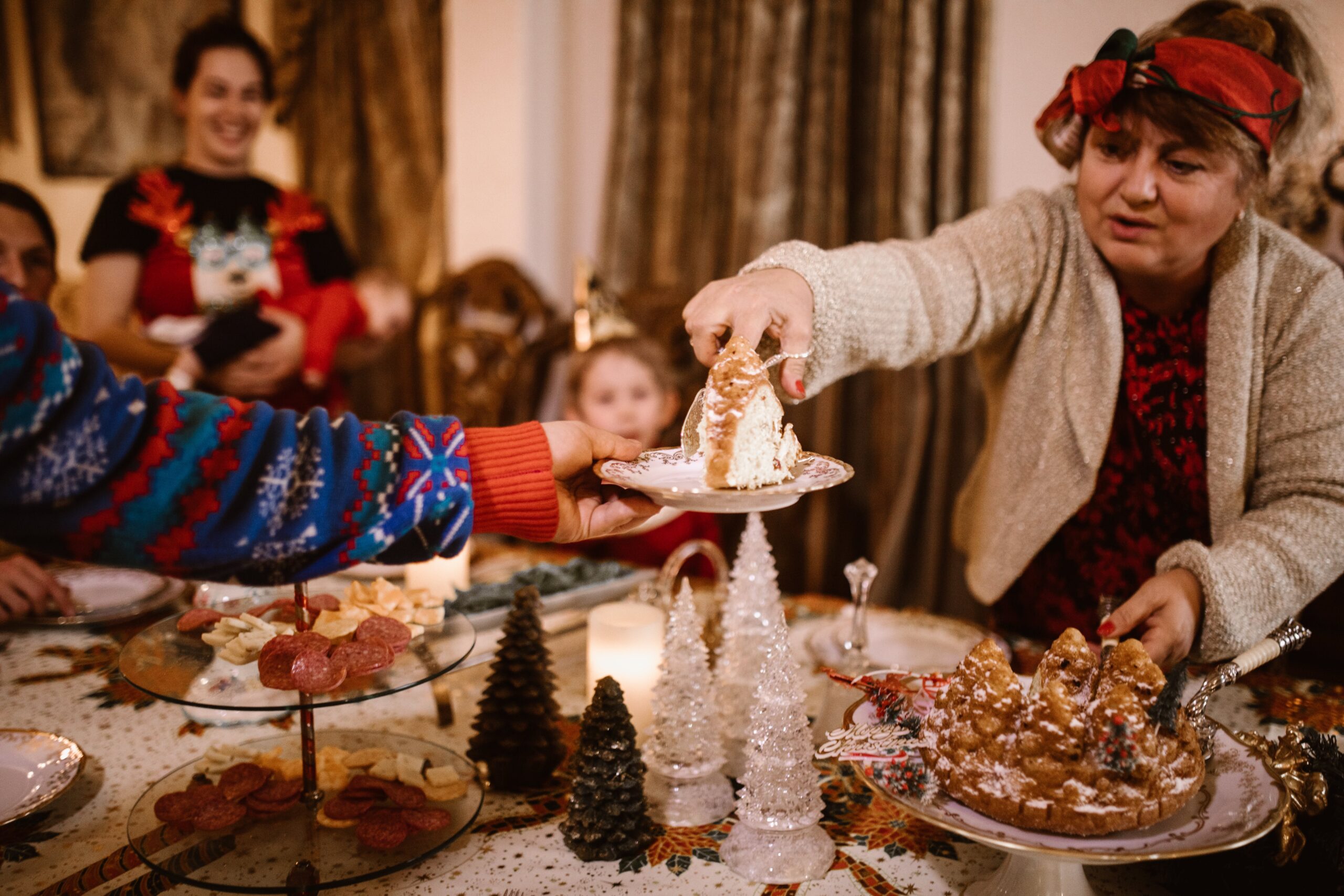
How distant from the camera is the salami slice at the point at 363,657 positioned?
3.27ft

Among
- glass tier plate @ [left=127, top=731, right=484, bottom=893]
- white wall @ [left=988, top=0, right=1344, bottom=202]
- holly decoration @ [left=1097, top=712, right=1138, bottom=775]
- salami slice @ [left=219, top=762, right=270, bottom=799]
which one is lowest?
glass tier plate @ [left=127, top=731, right=484, bottom=893]

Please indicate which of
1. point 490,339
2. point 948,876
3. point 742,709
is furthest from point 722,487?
point 490,339

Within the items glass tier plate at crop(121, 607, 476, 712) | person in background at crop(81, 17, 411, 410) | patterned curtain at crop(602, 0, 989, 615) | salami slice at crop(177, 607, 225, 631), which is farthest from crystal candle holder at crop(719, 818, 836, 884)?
person in background at crop(81, 17, 411, 410)

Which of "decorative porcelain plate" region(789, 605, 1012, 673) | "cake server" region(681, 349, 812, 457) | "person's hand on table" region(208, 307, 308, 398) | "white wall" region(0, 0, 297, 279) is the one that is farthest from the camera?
"white wall" region(0, 0, 297, 279)

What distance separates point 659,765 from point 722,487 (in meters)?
0.36

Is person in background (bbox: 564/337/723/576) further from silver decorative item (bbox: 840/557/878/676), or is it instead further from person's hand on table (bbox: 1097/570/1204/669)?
person's hand on table (bbox: 1097/570/1204/669)

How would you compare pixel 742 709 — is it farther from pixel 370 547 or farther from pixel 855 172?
pixel 855 172

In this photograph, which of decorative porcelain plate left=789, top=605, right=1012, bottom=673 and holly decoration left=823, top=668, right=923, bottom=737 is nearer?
holly decoration left=823, top=668, right=923, bottom=737

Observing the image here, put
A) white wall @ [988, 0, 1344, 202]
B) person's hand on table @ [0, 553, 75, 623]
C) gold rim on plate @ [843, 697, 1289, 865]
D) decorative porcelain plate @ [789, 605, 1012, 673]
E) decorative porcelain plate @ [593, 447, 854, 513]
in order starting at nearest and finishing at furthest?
gold rim on plate @ [843, 697, 1289, 865] < decorative porcelain plate @ [593, 447, 854, 513] < decorative porcelain plate @ [789, 605, 1012, 673] < person's hand on table @ [0, 553, 75, 623] < white wall @ [988, 0, 1344, 202]

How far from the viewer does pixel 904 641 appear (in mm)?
1439

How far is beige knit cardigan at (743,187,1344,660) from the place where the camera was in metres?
1.20

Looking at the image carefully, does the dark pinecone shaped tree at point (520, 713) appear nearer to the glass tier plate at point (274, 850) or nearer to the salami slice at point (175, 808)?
the glass tier plate at point (274, 850)

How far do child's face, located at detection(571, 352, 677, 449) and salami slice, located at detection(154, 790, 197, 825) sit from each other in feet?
4.42

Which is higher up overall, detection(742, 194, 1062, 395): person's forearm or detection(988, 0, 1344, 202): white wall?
detection(988, 0, 1344, 202): white wall
